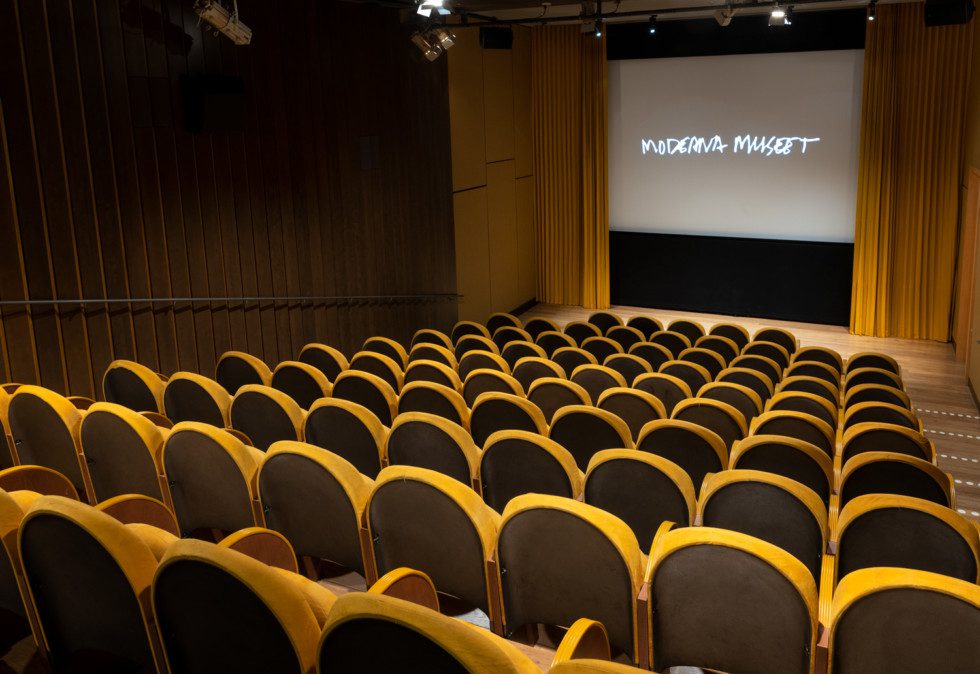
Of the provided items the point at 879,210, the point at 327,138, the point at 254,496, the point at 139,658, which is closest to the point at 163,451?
the point at 254,496

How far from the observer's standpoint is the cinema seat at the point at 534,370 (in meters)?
6.26

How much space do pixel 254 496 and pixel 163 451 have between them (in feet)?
1.49

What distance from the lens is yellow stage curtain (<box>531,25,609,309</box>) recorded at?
12312 mm

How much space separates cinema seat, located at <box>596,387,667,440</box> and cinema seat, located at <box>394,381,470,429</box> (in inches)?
34.1

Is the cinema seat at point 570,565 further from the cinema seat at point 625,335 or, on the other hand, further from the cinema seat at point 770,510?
the cinema seat at point 625,335

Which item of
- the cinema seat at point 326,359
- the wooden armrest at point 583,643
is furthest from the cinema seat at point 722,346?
the wooden armrest at point 583,643

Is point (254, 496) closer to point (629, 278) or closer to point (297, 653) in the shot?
point (297, 653)

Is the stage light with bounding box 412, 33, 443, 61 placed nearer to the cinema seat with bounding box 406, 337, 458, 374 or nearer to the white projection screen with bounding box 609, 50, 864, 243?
the cinema seat with bounding box 406, 337, 458, 374

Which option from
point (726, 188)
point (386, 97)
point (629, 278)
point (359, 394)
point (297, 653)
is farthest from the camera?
point (629, 278)

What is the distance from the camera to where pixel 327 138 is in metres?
8.21

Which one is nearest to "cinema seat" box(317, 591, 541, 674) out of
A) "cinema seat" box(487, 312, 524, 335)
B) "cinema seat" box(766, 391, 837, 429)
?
"cinema seat" box(766, 391, 837, 429)

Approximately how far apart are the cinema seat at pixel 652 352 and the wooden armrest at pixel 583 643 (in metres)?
5.66

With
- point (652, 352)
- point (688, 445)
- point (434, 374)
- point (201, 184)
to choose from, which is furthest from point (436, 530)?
point (652, 352)

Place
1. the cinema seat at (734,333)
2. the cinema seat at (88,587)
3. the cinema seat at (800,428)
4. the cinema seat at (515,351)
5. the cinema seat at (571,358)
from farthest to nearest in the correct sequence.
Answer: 1. the cinema seat at (734,333)
2. the cinema seat at (515,351)
3. the cinema seat at (571,358)
4. the cinema seat at (800,428)
5. the cinema seat at (88,587)
